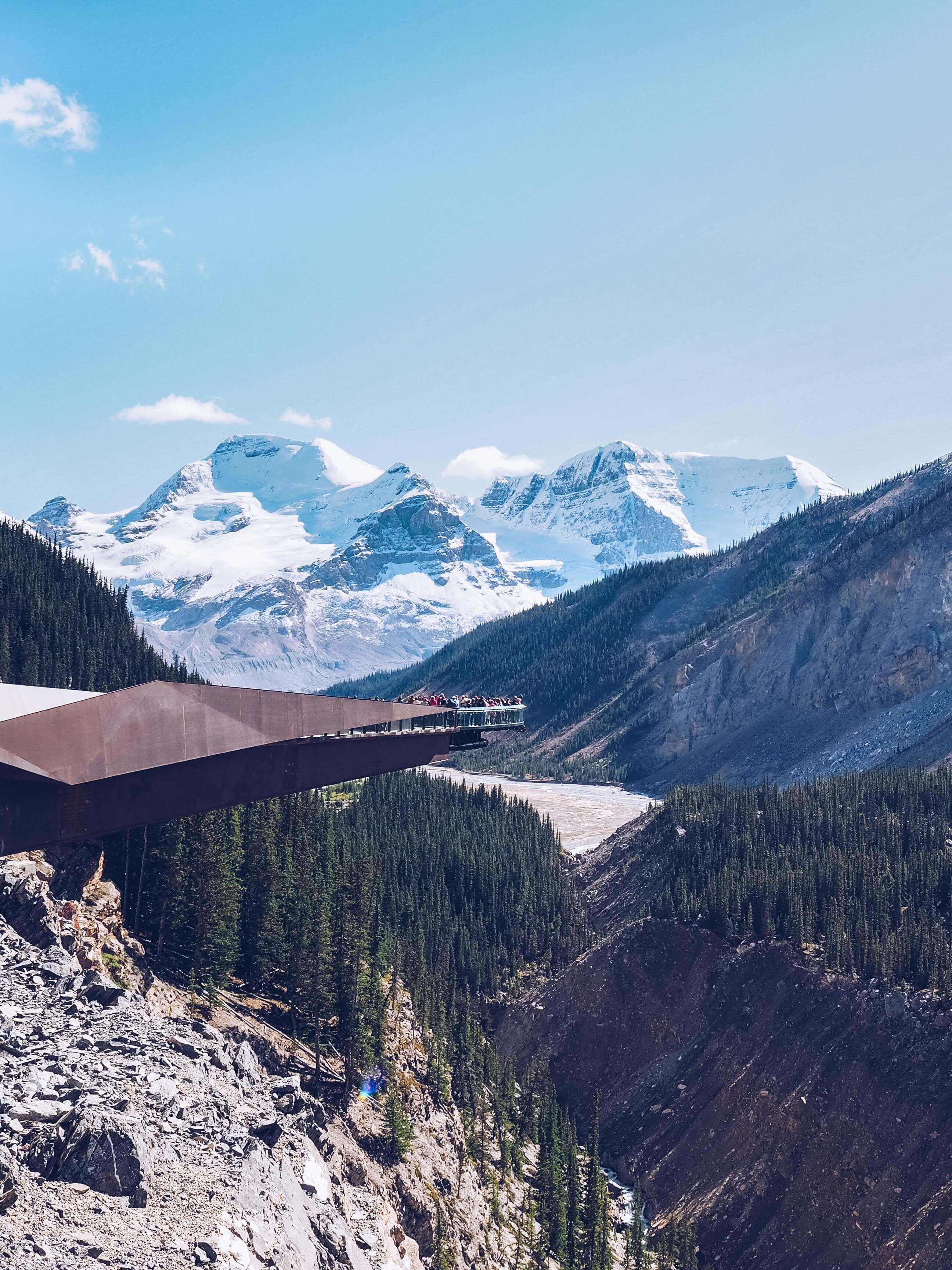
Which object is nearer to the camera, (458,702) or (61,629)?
(458,702)

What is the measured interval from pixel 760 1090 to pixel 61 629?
2913 inches

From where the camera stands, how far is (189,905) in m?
56.0

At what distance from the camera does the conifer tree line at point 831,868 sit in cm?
7744

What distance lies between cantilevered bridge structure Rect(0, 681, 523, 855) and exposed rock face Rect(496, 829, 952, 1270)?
4046 centimetres

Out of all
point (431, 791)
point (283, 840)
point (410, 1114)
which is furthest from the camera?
point (431, 791)

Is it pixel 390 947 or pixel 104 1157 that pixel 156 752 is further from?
pixel 390 947

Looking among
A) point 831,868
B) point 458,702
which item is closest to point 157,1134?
point 458,702

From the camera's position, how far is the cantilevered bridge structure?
33.3m

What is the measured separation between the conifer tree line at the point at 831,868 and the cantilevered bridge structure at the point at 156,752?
46.9 metres

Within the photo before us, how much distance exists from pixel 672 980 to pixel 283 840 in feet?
105

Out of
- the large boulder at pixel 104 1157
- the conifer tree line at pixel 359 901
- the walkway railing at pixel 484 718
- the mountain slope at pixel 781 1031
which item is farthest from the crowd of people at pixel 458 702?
the mountain slope at pixel 781 1031

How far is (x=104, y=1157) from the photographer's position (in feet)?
101

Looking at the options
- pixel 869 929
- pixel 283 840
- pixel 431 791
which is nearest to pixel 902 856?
pixel 869 929

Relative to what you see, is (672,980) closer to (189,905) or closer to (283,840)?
(283,840)
